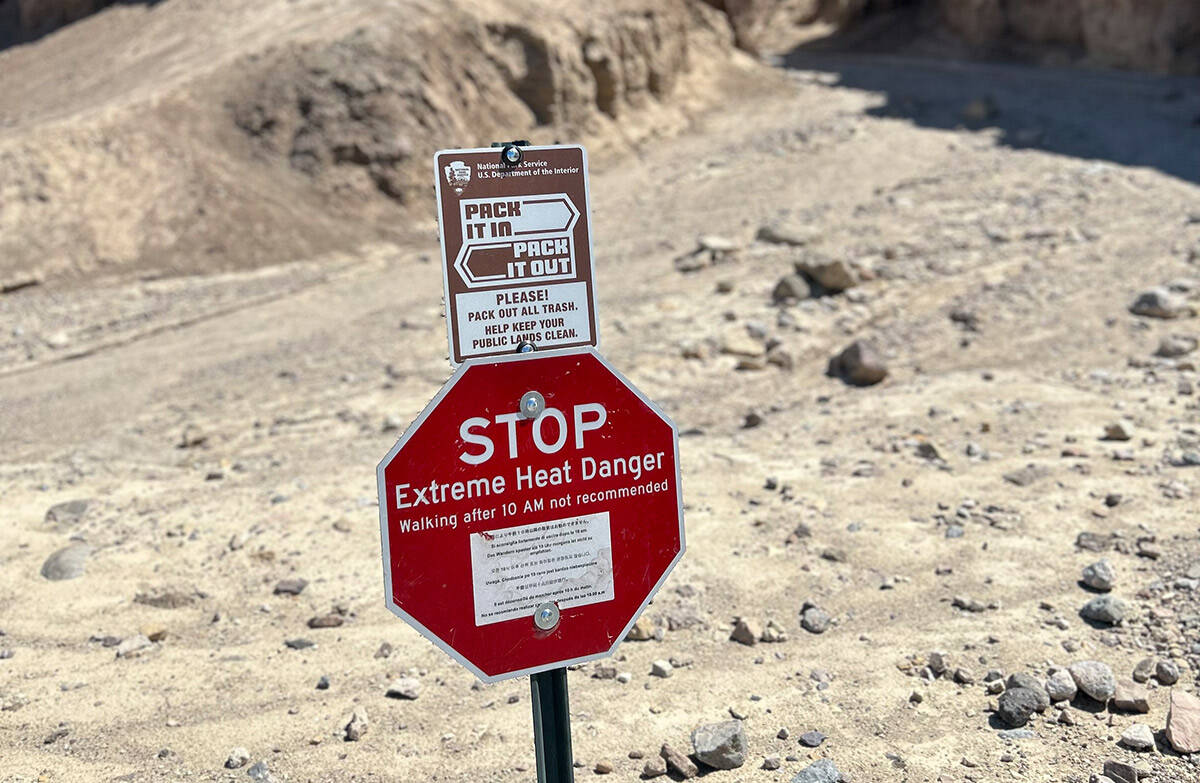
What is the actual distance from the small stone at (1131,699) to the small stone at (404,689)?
7.79 feet

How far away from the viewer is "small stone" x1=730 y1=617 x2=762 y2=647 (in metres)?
4.00

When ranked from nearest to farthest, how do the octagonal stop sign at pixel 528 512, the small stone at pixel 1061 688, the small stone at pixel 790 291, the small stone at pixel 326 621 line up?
the octagonal stop sign at pixel 528 512
the small stone at pixel 1061 688
the small stone at pixel 326 621
the small stone at pixel 790 291

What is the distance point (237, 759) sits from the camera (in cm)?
330

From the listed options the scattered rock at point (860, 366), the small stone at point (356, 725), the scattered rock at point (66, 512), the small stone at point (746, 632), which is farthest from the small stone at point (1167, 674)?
the scattered rock at point (66, 512)

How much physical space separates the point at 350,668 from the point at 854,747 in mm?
1889

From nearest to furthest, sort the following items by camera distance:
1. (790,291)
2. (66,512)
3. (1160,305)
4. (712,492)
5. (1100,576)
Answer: (1100,576), (66,512), (712,492), (1160,305), (790,291)

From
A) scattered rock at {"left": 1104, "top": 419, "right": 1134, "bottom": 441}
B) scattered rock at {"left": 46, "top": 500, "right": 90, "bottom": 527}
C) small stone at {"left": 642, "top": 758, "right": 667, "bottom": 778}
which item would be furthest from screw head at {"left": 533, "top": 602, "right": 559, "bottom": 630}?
scattered rock at {"left": 1104, "top": 419, "right": 1134, "bottom": 441}

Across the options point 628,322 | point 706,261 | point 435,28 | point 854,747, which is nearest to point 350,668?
point 854,747

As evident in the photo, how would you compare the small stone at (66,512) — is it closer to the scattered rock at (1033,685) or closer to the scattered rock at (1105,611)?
the scattered rock at (1033,685)

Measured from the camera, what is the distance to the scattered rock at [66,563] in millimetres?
4652

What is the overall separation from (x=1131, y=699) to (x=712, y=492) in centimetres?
257

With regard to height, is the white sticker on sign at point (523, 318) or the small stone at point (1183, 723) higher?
the white sticker on sign at point (523, 318)

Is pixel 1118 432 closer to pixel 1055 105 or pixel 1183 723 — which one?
pixel 1183 723

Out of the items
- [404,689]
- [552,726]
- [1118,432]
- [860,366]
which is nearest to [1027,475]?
[1118,432]
